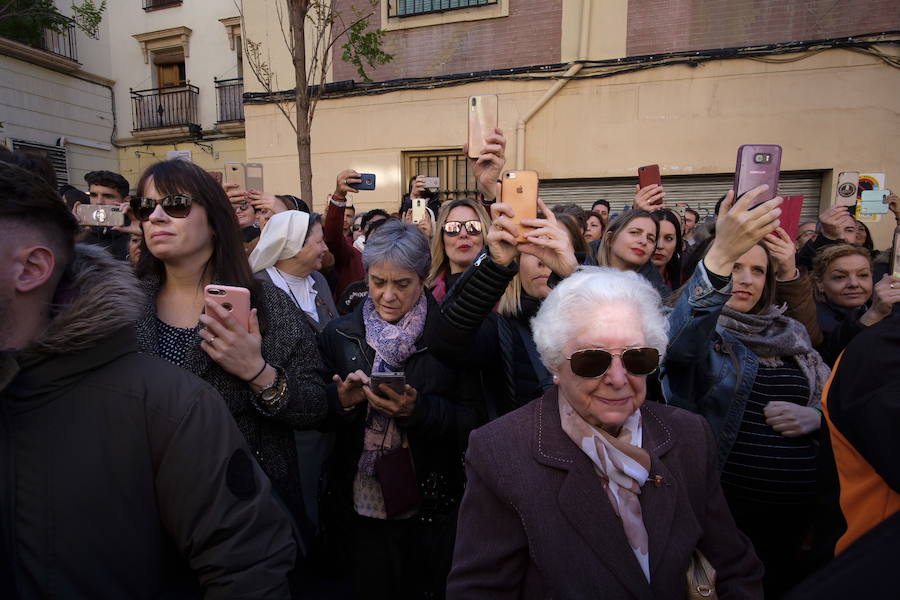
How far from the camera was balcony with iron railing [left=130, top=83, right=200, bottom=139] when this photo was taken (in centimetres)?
1619

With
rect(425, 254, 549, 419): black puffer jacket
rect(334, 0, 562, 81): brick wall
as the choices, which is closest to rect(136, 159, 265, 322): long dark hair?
rect(425, 254, 549, 419): black puffer jacket

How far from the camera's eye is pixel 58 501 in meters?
1.12

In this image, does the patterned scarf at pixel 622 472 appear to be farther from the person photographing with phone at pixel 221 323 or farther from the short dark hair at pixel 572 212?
the short dark hair at pixel 572 212

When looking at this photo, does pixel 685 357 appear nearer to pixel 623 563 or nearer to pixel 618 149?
pixel 623 563

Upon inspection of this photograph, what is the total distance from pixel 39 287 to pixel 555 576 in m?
1.46

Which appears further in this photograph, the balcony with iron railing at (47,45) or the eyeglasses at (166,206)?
the balcony with iron railing at (47,45)

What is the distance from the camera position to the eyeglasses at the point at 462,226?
3.40 m

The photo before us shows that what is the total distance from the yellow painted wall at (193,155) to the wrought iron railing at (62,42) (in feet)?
9.80

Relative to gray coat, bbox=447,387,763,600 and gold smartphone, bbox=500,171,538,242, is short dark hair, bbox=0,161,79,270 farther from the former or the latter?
gold smartphone, bbox=500,171,538,242

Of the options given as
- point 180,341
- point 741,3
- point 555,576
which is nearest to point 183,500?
point 180,341

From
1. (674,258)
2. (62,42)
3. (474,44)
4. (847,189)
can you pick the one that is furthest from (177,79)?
(847,189)

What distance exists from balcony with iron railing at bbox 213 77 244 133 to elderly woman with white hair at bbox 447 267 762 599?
639 inches

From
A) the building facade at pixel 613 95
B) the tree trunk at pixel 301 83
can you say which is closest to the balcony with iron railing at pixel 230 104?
the building facade at pixel 613 95

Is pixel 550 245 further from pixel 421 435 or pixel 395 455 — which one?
pixel 395 455
